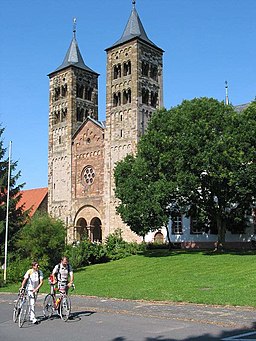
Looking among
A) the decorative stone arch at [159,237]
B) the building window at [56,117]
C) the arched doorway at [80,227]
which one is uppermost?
the building window at [56,117]

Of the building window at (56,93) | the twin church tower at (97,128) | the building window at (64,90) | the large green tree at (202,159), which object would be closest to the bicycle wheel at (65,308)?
the large green tree at (202,159)

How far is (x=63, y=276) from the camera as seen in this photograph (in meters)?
13.7

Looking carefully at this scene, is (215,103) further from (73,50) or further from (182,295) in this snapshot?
(73,50)

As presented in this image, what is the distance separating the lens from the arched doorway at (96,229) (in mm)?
53500

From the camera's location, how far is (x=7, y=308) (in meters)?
17.2

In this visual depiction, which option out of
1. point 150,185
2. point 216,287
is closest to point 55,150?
point 150,185

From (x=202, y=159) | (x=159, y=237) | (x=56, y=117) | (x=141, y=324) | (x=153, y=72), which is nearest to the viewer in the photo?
(x=141, y=324)

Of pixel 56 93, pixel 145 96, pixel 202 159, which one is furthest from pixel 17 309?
pixel 56 93

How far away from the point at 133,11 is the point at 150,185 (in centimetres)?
3106

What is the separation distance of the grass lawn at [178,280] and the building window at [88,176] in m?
20.1

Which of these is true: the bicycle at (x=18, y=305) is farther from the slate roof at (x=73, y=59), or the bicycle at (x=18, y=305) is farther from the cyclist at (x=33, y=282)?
the slate roof at (x=73, y=59)

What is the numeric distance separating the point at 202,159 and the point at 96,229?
2700 cm

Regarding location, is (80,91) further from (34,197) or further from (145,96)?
(34,197)

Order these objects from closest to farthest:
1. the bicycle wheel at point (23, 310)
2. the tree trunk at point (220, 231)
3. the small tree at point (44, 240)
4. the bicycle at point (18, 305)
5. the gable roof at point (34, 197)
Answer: the bicycle wheel at point (23, 310), the bicycle at point (18, 305), the small tree at point (44, 240), the tree trunk at point (220, 231), the gable roof at point (34, 197)
